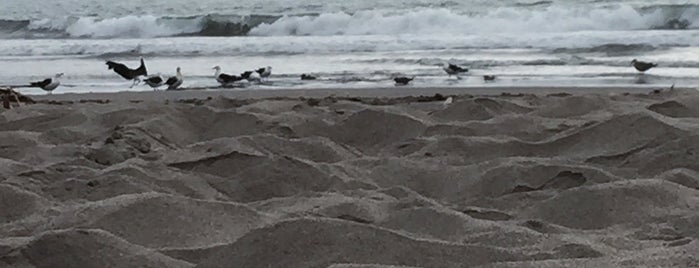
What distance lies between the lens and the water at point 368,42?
9219 millimetres

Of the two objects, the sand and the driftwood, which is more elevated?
the sand

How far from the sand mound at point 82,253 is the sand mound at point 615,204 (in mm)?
1054

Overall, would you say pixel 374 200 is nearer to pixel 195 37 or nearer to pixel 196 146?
pixel 196 146

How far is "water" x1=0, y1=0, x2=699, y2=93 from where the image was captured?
30.2 ft

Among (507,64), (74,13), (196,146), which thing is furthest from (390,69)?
(74,13)

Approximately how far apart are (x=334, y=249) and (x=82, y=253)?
0.58 metres

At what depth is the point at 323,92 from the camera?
750 centimetres

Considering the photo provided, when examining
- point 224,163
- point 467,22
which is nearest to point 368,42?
Result: point 467,22

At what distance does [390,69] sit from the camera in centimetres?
991

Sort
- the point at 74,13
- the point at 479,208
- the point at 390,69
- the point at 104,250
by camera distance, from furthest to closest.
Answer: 1. the point at 74,13
2. the point at 390,69
3. the point at 479,208
4. the point at 104,250

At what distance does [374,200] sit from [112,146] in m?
1.41

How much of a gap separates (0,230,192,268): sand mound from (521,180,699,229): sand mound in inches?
41.5

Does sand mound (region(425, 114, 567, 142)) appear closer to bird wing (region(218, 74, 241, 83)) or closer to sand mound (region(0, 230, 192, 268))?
sand mound (region(0, 230, 192, 268))

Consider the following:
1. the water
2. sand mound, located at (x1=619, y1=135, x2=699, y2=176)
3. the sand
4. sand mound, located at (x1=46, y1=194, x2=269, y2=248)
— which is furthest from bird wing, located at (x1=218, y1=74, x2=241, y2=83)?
sand mound, located at (x1=46, y1=194, x2=269, y2=248)
